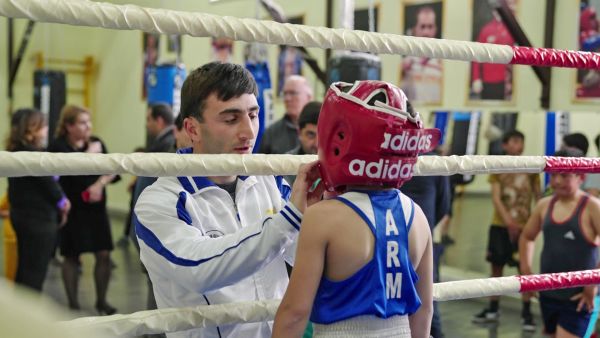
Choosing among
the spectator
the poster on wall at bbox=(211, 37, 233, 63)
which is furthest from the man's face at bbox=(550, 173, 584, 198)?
the poster on wall at bbox=(211, 37, 233, 63)

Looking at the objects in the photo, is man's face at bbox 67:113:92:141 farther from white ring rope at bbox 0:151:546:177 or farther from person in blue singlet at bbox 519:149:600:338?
white ring rope at bbox 0:151:546:177

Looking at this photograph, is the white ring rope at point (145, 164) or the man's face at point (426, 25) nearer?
the white ring rope at point (145, 164)

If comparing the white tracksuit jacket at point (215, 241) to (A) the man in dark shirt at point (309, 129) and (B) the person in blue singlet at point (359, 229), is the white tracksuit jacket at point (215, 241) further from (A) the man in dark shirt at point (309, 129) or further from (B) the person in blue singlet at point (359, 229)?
(A) the man in dark shirt at point (309, 129)

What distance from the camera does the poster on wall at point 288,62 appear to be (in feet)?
26.7

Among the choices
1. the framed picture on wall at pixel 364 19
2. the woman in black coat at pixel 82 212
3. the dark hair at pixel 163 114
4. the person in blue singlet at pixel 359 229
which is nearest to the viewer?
the person in blue singlet at pixel 359 229

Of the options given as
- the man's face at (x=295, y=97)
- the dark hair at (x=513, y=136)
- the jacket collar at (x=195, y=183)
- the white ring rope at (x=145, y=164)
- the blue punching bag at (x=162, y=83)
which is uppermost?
the blue punching bag at (x=162, y=83)

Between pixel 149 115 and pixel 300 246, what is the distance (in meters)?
3.52

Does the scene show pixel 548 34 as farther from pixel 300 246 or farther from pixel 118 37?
pixel 118 37

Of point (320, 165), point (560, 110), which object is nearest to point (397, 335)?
point (320, 165)

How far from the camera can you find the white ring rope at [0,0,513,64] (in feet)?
3.81

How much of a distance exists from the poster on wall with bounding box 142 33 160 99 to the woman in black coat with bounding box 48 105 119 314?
565cm

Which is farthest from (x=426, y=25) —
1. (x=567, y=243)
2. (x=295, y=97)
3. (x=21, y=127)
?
(x=21, y=127)

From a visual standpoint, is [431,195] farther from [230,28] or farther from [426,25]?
[426,25]

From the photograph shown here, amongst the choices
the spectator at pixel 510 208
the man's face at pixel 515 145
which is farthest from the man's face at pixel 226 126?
the man's face at pixel 515 145
